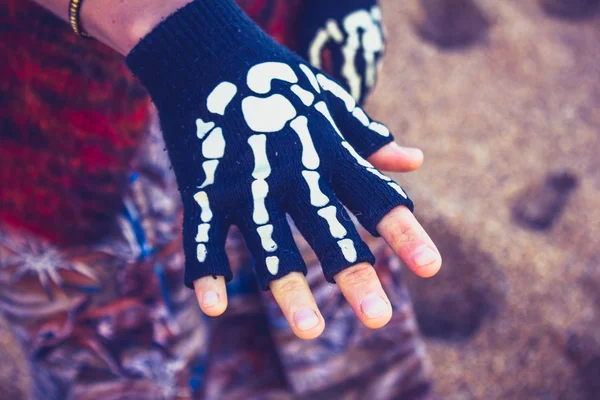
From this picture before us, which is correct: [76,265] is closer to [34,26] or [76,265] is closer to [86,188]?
[86,188]

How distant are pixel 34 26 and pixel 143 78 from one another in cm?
22

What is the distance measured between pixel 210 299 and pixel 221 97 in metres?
0.28

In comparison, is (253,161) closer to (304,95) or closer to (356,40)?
(304,95)

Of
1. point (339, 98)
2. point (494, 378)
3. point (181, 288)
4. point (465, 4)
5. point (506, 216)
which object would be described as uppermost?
point (339, 98)

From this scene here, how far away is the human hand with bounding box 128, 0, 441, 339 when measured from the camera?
62 cm

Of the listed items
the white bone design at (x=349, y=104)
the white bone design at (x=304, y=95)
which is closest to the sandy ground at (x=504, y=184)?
the white bone design at (x=349, y=104)

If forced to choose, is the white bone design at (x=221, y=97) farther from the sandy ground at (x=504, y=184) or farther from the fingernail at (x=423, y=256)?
the sandy ground at (x=504, y=184)

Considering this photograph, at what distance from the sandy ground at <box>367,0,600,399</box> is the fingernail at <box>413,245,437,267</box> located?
3.00 ft

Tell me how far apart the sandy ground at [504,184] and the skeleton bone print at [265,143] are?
946mm

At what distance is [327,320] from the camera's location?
105 centimetres

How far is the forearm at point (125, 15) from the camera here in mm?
645

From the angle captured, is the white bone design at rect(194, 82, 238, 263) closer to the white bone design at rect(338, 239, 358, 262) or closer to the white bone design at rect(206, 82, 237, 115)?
the white bone design at rect(206, 82, 237, 115)

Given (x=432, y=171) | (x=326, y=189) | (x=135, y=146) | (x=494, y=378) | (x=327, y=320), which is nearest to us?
(x=326, y=189)

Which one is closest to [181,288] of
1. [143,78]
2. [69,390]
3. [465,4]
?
[69,390]
